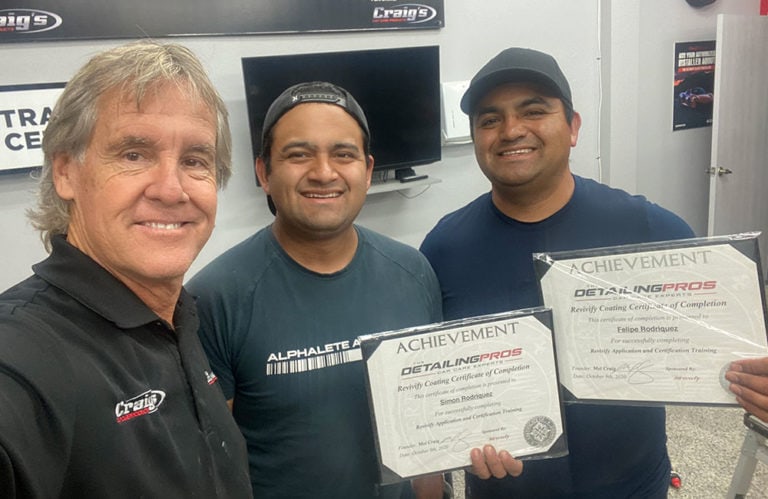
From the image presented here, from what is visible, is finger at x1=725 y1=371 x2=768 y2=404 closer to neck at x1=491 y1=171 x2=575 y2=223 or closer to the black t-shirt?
neck at x1=491 y1=171 x2=575 y2=223

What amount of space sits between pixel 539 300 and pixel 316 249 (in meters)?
0.54

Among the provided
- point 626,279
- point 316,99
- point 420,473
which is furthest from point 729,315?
point 316,99

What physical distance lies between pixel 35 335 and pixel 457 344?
0.73 meters

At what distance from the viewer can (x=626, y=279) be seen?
1105 mm

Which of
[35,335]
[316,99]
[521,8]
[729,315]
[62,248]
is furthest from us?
[521,8]

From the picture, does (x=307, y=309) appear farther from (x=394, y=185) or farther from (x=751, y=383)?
(x=394, y=185)

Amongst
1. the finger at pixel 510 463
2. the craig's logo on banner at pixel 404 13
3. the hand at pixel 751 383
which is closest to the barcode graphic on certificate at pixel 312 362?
the finger at pixel 510 463

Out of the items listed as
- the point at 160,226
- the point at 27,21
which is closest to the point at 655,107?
the point at 27,21

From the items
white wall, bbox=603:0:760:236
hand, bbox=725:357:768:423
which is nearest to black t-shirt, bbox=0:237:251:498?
hand, bbox=725:357:768:423

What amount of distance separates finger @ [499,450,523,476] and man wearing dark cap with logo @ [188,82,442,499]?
295mm

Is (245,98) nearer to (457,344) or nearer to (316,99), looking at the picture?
(316,99)

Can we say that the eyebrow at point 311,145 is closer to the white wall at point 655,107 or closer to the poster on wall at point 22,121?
the poster on wall at point 22,121

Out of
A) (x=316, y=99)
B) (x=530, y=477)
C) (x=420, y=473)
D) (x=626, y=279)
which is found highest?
(x=316, y=99)

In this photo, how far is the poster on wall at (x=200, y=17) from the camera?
7.22ft
